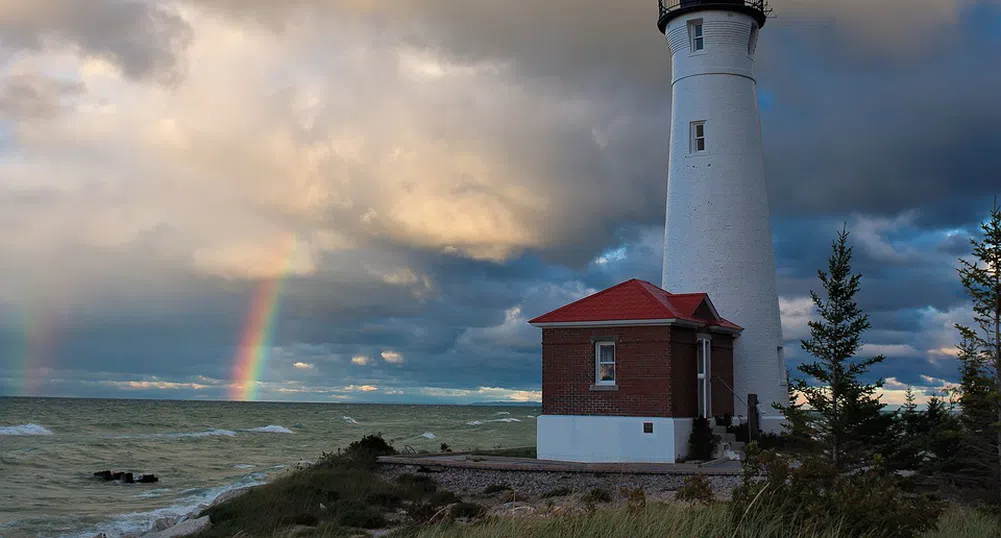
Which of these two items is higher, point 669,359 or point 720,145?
point 720,145

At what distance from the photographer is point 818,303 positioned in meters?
18.3

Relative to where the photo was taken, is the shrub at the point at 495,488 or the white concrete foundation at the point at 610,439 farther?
the white concrete foundation at the point at 610,439

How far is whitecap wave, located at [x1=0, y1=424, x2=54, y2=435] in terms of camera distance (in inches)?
2110

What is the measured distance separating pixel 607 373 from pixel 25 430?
1867 inches

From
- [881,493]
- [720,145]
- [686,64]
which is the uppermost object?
[686,64]

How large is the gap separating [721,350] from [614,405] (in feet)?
13.4

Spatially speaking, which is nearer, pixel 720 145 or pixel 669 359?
pixel 669 359

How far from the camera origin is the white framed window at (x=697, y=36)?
24.7 meters

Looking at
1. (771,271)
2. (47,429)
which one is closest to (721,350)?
(771,271)

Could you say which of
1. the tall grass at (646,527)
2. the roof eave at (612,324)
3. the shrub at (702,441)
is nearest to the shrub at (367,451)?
the roof eave at (612,324)

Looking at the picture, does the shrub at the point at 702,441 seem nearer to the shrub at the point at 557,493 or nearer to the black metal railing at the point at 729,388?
the black metal railing at the point at 729,388

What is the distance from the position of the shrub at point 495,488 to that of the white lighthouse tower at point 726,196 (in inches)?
328

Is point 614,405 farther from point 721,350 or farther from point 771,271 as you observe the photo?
point 771,271

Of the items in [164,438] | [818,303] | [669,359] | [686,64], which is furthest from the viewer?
[164,438]
